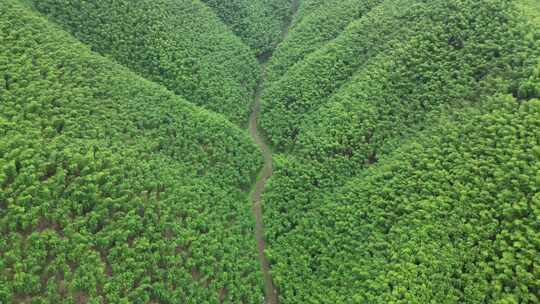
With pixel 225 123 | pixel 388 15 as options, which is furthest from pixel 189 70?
pixel 388 15

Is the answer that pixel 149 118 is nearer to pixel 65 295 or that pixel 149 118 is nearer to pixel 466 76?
pixel 65 295

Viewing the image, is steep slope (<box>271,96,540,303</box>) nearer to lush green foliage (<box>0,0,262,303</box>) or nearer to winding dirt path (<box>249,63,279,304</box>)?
winding dirt path (<box>249,63,279,304</box>)

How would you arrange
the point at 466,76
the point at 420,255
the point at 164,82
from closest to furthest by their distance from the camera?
the point at 420,255 → the point at 466,76 → the point at 164,82

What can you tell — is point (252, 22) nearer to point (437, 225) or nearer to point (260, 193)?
point (260, 193)

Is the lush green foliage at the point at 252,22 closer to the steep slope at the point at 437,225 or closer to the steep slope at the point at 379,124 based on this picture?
the steep slope at the point at 379,124

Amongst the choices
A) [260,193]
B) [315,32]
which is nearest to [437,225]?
[260,193]

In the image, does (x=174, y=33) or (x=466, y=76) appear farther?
(x=174, y=33)
